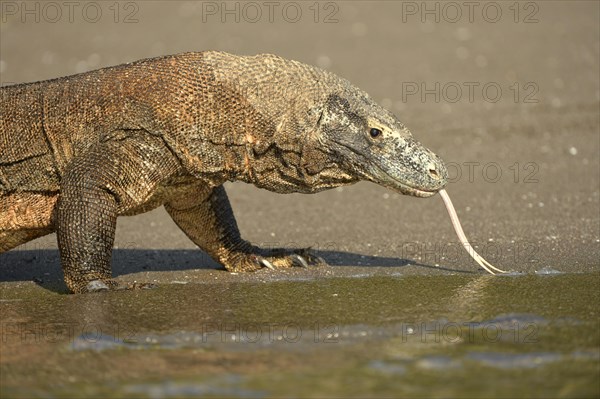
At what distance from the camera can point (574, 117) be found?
15.1 m

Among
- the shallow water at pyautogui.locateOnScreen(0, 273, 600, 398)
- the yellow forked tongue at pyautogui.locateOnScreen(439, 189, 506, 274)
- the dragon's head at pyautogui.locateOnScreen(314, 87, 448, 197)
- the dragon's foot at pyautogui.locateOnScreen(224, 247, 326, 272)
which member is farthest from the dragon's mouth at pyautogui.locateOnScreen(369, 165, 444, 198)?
the dragon's foot at pyautogui.locateOnScreen(224, 247, 326, 272)

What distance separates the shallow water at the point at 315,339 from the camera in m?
6.62

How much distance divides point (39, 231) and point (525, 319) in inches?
153

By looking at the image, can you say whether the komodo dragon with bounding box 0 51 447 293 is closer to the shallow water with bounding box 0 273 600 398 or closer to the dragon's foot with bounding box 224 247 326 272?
the shallow water with bounding box 0 273 600 398

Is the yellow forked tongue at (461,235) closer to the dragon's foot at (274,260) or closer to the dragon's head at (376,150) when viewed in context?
the dragon's head at (376,150)

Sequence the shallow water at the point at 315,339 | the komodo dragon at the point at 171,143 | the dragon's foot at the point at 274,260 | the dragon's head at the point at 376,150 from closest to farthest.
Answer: the shallow water at the point at 315,339
the komodo dragon at the point at 171,143
the dragon's head at the point at 376,150
the dragon's foot at the point at 274,260

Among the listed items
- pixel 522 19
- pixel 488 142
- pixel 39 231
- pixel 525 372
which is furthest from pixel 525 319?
pixel 522 19

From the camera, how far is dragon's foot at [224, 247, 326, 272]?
9.80 meters

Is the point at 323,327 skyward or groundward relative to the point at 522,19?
groundward

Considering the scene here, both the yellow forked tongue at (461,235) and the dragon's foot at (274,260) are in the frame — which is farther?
the dragon's foot at (274,260)

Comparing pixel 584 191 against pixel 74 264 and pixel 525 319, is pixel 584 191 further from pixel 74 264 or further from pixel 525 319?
pixel 74 264

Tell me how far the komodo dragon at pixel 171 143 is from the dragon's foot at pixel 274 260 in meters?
0.94

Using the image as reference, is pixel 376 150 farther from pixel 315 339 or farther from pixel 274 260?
pixel 315 339

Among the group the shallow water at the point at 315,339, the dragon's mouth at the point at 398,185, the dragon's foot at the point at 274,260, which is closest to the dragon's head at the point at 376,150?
the dragon's mouth at the point at 398,185
